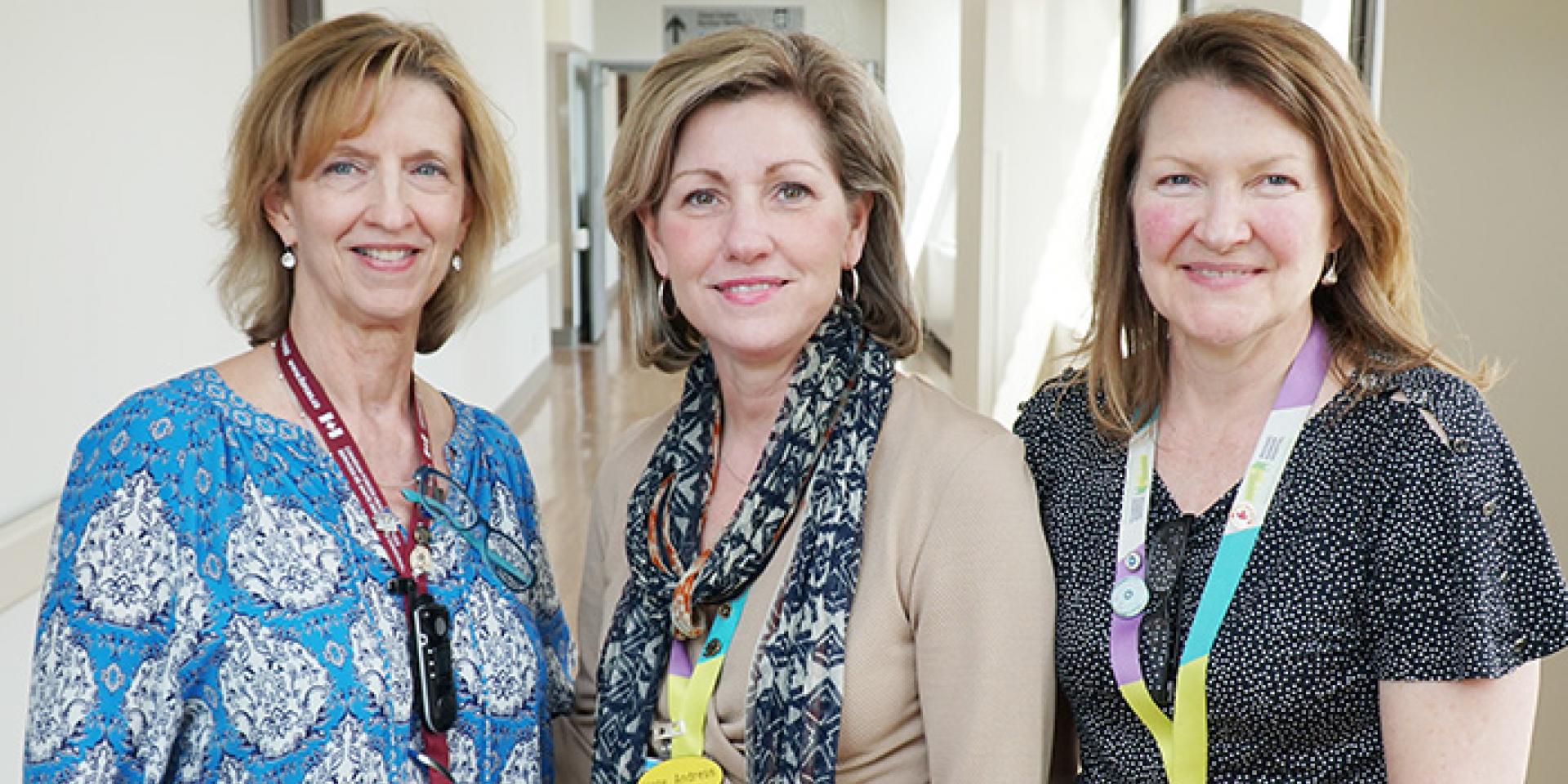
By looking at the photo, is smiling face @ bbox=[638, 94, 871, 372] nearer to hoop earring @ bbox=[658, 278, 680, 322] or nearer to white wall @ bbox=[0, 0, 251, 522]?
hoop earring @ bbox=[658, 278, 680, 322]

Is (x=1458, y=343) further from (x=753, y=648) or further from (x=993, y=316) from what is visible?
(x=993, y=316)

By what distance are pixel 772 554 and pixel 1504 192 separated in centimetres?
237

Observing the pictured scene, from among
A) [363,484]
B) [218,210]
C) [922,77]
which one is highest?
[218,210]

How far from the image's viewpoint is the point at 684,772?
182 cm

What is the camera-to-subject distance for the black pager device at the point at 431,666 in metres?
1.80

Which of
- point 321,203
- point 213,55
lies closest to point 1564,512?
point 321,203

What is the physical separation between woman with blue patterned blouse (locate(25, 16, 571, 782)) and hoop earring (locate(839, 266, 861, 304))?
531 mm

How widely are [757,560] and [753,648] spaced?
11 cm

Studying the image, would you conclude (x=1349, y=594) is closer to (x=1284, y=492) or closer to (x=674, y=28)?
(x=1284, y=492)

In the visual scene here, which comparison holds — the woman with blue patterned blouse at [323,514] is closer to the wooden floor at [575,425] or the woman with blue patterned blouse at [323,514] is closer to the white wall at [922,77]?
the wooden floor at [575,425]

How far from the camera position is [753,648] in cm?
181

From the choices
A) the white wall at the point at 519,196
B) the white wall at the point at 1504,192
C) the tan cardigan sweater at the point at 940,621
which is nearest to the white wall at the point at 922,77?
the white wall at the point at 519,196

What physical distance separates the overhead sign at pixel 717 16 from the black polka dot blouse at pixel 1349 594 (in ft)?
49.9

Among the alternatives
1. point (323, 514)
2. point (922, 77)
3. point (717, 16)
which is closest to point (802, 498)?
point (323, 514)
